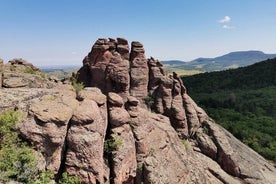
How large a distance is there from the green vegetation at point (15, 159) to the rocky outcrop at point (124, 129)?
75cm

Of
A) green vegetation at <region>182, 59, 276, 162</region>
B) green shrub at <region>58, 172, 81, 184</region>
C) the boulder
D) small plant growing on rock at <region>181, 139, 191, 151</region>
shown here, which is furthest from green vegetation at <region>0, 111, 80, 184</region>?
green vegetation at <region>182, 59, 276, 162</region>

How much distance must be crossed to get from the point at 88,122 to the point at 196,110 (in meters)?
30.4

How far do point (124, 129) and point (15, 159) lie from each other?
1169 centimetres

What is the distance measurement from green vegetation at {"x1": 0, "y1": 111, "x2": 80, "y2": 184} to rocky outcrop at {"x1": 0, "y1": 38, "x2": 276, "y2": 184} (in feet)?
2.46

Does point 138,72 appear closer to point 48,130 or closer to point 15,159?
point 48,130

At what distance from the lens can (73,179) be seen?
2228 cm

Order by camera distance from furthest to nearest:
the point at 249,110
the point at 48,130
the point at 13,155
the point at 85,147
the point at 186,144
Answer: the point at 249,110, the point at 186,144, the point at 85,147, the point at 48,130, the point at 13,155

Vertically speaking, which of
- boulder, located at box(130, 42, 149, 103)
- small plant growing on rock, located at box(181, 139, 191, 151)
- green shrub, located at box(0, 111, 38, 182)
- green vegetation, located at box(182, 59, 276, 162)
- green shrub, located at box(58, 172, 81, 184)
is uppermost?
boulder, located at box(130, 42, 149, 103)

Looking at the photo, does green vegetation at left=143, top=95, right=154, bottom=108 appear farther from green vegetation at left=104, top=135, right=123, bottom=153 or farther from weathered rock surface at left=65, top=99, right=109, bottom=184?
weathered rock surface at left=65, top=99, right=109, bottom=184

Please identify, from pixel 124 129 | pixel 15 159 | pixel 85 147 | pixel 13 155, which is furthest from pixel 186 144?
pixel 13 155

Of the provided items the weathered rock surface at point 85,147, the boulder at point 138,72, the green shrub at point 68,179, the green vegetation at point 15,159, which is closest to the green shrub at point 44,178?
the green vegetation at point 15,159

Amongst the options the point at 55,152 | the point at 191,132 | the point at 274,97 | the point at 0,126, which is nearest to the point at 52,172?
the point at 55,152

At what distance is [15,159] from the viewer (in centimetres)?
2058

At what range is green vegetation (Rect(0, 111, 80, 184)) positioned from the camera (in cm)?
2002
